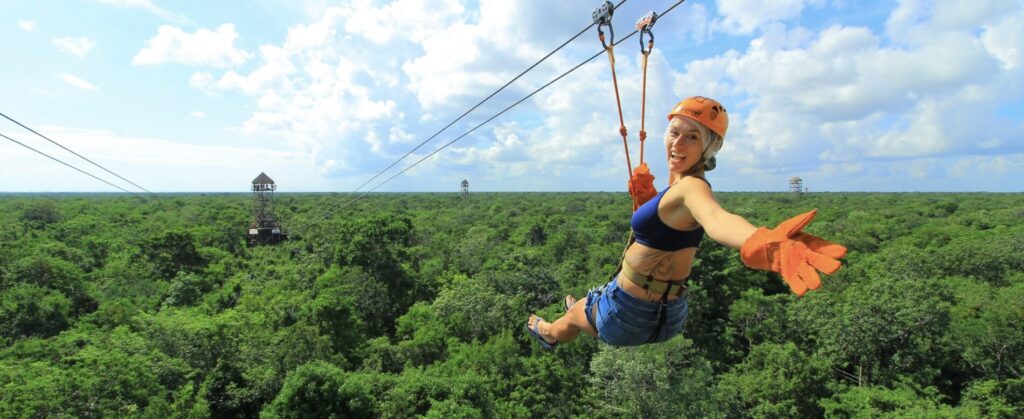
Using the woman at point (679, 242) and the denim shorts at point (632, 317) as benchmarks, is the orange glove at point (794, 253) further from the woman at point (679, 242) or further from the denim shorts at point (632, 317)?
the denim shorts at point (632, 317)

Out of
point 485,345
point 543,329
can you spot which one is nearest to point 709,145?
point 543,329

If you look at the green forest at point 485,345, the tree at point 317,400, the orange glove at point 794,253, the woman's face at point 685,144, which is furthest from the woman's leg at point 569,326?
the tree at point 317,400

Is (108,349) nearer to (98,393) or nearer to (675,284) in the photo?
(98,393)

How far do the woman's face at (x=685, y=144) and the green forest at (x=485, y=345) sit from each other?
558 inches

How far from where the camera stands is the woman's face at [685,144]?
3.38 meters

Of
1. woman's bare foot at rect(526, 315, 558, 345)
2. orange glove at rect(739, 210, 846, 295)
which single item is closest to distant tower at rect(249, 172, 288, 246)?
woman's bare foot at rect(526, 315, 558, 345)

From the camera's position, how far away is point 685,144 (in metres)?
3.39

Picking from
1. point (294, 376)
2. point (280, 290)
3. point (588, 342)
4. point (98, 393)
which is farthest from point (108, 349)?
point (588, 342)

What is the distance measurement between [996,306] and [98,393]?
37.3 m

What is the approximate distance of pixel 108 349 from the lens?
1948 centimetres

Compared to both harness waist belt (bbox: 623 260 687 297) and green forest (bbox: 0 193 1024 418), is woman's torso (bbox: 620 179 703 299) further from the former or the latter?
green forest (bbox: 0 193 1024 418)

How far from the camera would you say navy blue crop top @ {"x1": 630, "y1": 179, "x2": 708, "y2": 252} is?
3.32m

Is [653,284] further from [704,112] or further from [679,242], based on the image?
[704,112]

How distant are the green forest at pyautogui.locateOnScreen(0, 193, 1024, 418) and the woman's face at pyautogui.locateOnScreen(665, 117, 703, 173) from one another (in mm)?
14185
